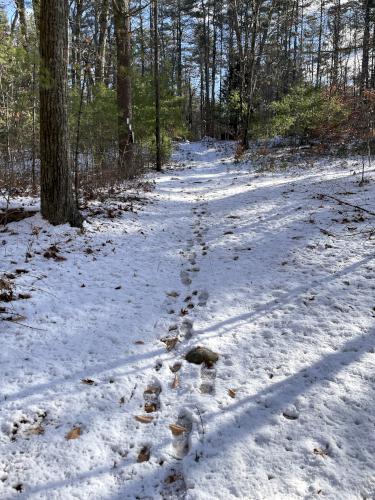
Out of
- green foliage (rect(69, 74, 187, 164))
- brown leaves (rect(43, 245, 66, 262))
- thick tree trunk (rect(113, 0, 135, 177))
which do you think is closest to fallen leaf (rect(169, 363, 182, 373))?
brown leaves (rect(43, 245, 66, 262))

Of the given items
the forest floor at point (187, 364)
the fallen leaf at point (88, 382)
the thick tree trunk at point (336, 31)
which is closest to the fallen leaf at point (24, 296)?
the forest floor at point (187, 364)

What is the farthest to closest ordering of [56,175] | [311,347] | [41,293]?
1. [56,175]
2. [41,293]
3. [311,347]

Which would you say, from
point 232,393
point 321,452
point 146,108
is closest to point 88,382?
point 232,393

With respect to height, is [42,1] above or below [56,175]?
above

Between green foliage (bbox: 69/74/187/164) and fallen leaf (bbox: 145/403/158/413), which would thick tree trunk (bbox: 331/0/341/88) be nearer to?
green foliage (bbox: 69/74/187/164)

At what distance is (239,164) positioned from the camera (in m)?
17.3

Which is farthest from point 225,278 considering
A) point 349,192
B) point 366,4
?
point 366,4

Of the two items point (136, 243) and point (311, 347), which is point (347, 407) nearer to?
point (311, 347)

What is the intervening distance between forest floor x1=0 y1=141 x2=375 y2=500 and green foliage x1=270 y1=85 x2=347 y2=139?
11289mm

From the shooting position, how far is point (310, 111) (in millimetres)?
16812

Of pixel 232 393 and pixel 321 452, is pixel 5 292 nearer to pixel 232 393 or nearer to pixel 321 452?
pixel 232 393

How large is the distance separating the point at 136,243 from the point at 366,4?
2854 centimetres

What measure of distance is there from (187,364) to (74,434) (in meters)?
1.15

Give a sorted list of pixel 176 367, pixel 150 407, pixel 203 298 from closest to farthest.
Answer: pixel 150 407 → pixel 176 367 → pixel 203 298
